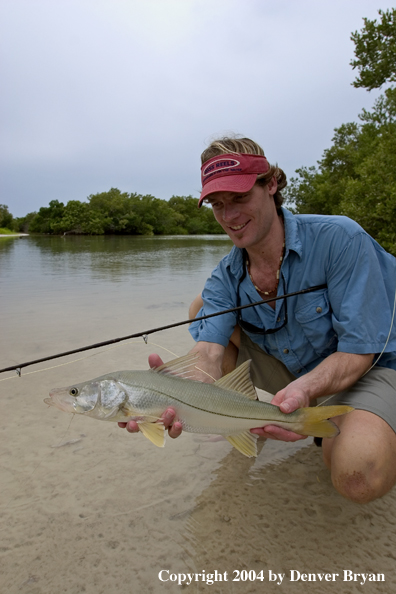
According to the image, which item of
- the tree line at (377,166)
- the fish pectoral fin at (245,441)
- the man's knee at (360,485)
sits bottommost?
the man's knee at (360,485)

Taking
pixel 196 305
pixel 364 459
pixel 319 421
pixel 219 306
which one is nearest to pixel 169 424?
pixel 319 421

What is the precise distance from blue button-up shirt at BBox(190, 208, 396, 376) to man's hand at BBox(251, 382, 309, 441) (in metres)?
0.50

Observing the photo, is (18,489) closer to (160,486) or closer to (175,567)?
(160,486)

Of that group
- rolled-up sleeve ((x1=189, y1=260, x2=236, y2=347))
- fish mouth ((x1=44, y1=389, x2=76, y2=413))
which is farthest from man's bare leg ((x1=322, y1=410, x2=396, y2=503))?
fish mouth ((x1=44, y1=389, x2=76, y2=413))

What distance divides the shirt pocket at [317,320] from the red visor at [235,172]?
93cm

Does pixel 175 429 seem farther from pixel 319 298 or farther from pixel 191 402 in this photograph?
pixel 319 298

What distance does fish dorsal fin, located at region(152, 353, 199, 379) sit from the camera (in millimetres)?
2480

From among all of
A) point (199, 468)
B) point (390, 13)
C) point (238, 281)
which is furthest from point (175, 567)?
point (390, 13)

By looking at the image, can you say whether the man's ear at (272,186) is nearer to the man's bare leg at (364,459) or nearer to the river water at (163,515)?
the man's bare leg at (364,459)

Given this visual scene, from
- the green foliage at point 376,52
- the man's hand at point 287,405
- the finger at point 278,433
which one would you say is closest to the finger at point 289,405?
→ the man's hand at point 287,405

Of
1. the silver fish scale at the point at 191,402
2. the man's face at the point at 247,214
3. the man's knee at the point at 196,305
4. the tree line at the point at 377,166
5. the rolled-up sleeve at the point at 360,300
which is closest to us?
the silver fish scale at the point at 191,402

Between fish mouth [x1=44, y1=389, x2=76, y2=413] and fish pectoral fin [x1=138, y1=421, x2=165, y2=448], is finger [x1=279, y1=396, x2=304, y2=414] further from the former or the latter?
fish mouth [x1=44, y1=389, x2=76, y2=413]

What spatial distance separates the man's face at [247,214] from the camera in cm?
295

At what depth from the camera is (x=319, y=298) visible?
2953 mm
